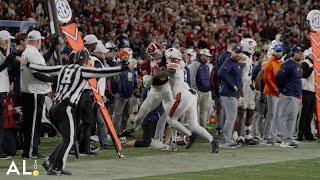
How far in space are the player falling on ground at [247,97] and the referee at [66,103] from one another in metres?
5.99

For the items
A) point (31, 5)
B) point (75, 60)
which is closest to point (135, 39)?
point (31, 5)

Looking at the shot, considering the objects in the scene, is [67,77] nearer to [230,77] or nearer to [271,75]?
[230,77]

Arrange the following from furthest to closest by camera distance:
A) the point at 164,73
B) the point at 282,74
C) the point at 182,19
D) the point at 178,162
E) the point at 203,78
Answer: the point at 182,19 < the point at 203,78 < the point at 282,74 < the point at 164,73 < the point at 178,162

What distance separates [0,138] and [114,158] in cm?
206

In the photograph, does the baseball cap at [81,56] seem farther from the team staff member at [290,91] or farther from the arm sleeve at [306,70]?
the arm sleeve at [306,70]

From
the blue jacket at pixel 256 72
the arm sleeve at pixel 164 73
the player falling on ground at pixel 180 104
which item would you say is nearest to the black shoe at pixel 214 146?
the player falling on ground at pixel 180 104

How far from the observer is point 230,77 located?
18859 millimetres

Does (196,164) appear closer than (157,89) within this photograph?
Yes

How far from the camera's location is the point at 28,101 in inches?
640

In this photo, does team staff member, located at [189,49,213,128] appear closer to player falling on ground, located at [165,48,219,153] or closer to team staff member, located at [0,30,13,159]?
player falling on ground, located at [165,48,219,153]

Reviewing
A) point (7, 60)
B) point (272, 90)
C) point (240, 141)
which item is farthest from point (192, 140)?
point (7, 60)

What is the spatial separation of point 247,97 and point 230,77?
1.62 meters

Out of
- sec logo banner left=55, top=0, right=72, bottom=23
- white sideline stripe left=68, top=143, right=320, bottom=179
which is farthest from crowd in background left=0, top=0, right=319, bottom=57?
white sideline stripe left=68, top=143, right=320, bottom=179

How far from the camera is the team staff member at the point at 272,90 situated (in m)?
19.9
